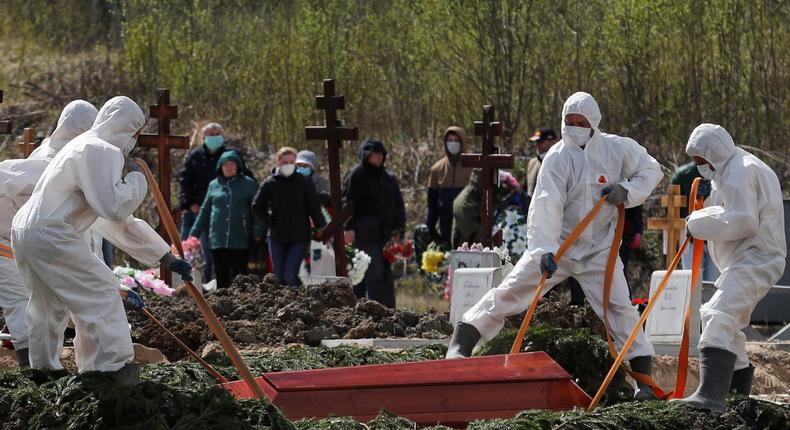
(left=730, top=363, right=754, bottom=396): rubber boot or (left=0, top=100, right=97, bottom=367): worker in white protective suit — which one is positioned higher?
(left=0, top=100, right=97, bottom=367): worker in white protective suit

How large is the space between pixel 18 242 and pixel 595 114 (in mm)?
4144

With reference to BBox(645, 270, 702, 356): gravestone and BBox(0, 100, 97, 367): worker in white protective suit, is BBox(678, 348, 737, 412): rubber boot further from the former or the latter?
BBox(0, 100, 97, 367): worker in white protective suit

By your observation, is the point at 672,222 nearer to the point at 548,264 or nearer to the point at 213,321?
the point at 548,264

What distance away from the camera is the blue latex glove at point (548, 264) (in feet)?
35.0

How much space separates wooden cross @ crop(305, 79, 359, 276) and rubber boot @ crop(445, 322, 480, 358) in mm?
5788

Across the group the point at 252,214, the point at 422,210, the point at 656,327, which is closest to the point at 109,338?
the point at 656,327

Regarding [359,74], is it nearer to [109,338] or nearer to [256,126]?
[256,126]

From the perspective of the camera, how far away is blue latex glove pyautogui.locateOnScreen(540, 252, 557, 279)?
35.0 ft

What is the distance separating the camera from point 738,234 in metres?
9.99

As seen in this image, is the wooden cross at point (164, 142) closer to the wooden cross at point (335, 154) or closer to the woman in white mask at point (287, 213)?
the woman in white mask at point (287, 213)

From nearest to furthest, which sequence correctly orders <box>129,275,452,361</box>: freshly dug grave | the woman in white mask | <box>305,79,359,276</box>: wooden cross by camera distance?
1. <box>129,275,452,361</box>: freshly dug grave
2. the woman in white mask
3. <box>305,79,359,276</box>: wooden cross

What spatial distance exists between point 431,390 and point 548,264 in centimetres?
146

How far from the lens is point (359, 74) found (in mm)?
27516

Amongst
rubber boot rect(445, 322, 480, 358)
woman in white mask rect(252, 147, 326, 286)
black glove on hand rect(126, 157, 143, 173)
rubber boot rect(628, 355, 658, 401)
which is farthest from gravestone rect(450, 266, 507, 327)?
black glove on hand rect(126, 157, 143, 173)
